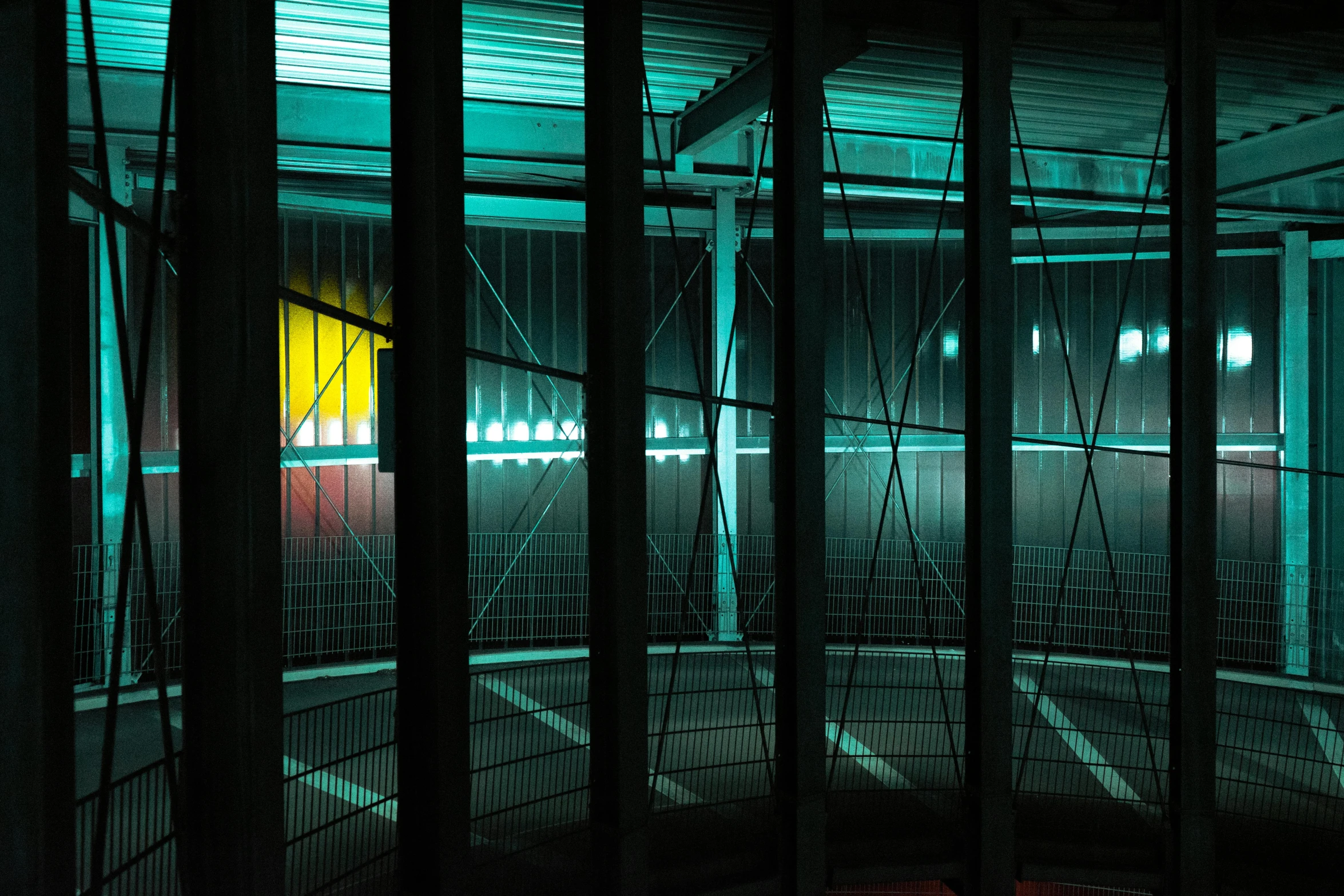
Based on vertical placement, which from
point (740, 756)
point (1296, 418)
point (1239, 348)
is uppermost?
point (1239, 348)

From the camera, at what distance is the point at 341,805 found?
6859 millimetres

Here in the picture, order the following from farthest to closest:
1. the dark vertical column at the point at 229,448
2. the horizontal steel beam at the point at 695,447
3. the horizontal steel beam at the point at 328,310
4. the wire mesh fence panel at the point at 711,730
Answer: the horizontal steel beam at the point at 695,447 < the wire mesh fence panel at the point at 711,730 < the horizontal steel beam at the point at 328,310 < the dark vertical column at the point at 229,448

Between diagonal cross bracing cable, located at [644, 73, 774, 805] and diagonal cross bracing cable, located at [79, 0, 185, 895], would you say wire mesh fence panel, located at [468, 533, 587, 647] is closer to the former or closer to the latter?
diagonal cross bracing cable, located at [644, 73, 774, 805]

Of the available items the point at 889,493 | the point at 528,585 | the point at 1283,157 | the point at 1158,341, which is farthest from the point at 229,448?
the point at 1158,341

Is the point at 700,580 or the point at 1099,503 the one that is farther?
the point at 700,580

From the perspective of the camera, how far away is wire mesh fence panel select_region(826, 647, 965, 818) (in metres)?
7.48

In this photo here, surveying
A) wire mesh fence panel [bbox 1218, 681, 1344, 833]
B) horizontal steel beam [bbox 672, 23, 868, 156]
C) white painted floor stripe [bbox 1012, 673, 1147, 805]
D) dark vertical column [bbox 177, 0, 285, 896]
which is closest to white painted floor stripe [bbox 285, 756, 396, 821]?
dark vertical column [bbox 177, 0, 285, 896]

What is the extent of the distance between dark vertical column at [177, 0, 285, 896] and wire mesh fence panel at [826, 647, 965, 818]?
10.7 feet

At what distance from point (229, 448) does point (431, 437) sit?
1077mm

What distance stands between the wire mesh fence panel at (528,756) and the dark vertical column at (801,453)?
132cm

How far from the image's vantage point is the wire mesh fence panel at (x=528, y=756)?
258 inches

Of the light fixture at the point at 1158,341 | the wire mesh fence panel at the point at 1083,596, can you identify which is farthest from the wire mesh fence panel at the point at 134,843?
the light fixture at the point at 1158,341

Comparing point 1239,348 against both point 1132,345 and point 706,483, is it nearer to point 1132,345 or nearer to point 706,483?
point 1132,345

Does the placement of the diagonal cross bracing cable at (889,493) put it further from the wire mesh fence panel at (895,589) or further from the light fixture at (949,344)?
the light fixture at (949,344)
